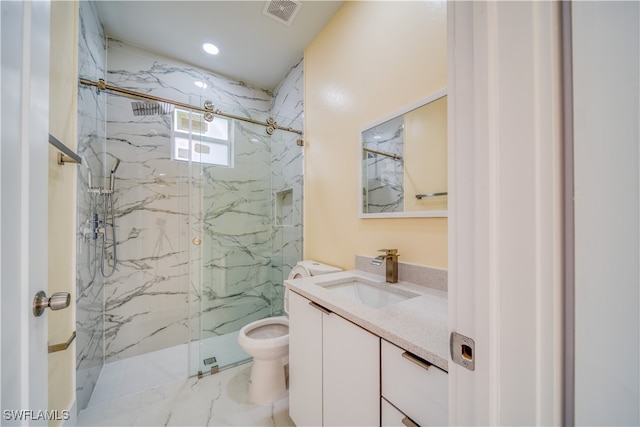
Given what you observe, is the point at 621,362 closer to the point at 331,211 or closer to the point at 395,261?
the point at 395,261

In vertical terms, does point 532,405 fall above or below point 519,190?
below

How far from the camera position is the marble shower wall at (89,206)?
142 centimetres

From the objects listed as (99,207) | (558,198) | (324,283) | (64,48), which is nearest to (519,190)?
(558,198)

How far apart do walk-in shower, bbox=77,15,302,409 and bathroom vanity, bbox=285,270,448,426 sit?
1.02 meters

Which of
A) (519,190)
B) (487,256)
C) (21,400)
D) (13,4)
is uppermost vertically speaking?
(13,4)

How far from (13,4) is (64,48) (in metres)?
0.99

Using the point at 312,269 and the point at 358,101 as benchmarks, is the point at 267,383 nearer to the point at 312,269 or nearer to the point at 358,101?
the point at 312,269

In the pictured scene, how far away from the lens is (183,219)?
7.55ft

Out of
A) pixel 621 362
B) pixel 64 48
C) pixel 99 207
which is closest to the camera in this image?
pixel 621 362

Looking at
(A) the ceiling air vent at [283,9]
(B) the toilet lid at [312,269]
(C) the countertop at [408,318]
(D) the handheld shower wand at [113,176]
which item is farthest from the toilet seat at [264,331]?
(A) the ceiling air vent at [283,9]

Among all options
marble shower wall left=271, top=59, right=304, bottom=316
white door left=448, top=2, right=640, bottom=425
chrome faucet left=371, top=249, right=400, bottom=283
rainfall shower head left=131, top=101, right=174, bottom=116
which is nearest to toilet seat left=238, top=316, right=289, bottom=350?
marble shower wall left=271, top=59, right=304, bottom=316

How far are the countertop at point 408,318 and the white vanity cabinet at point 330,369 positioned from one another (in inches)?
1.9

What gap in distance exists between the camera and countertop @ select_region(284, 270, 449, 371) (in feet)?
2.21

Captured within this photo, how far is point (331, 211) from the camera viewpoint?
75.0 inches
